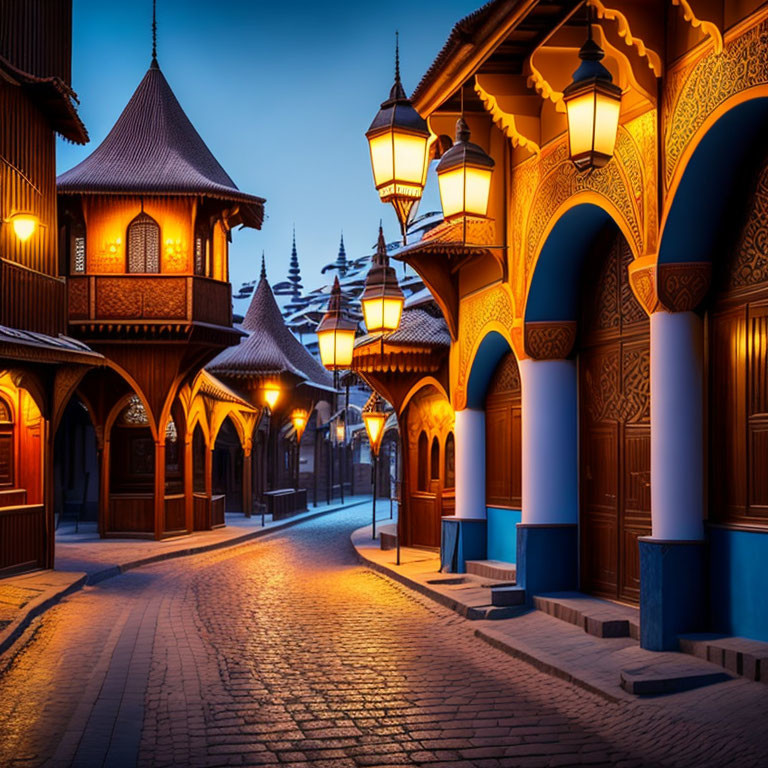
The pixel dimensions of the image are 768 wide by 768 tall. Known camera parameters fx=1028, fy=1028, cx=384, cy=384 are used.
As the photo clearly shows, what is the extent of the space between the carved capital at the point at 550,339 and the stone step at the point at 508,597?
2.82 metres

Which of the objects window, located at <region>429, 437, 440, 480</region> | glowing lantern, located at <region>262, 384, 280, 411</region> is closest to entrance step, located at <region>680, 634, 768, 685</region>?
window, located at <region>429, 437, 440, 480</region>

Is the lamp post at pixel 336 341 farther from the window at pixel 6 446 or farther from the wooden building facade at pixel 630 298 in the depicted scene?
the window at pixel 6 446

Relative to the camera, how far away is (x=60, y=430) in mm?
30469

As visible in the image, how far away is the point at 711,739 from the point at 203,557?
15816 mm

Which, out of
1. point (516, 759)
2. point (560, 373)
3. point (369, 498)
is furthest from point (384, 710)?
point (369, 498)

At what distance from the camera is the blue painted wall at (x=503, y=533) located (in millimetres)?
14898

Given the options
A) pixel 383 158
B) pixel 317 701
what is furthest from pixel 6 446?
pixel 317 701

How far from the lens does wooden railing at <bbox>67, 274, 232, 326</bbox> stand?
22.5m

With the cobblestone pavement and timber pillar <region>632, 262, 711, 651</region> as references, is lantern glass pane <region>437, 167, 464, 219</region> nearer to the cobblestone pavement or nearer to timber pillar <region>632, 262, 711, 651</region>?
timber pillar <region>632, 262, 711, 651</region>

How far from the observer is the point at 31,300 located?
629 inches

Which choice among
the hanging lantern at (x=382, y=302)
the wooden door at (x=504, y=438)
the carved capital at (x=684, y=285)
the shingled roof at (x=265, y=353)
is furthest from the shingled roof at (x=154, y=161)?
the carved capital at (x=684, y=285)

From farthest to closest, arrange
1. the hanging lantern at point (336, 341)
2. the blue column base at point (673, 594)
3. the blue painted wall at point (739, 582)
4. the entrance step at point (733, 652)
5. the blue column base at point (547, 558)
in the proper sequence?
1. the hanging lantern at point (336, 341)
2. the blue column base at point (547, 558)
3. the blue column base at point (673, 594)
4. the blue painted wall at point (739, 582)
5. the entrance step at point (733, 652)

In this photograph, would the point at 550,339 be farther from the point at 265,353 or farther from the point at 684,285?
the point at 265,353

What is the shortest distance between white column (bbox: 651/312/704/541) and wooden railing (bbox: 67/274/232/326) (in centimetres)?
1483
